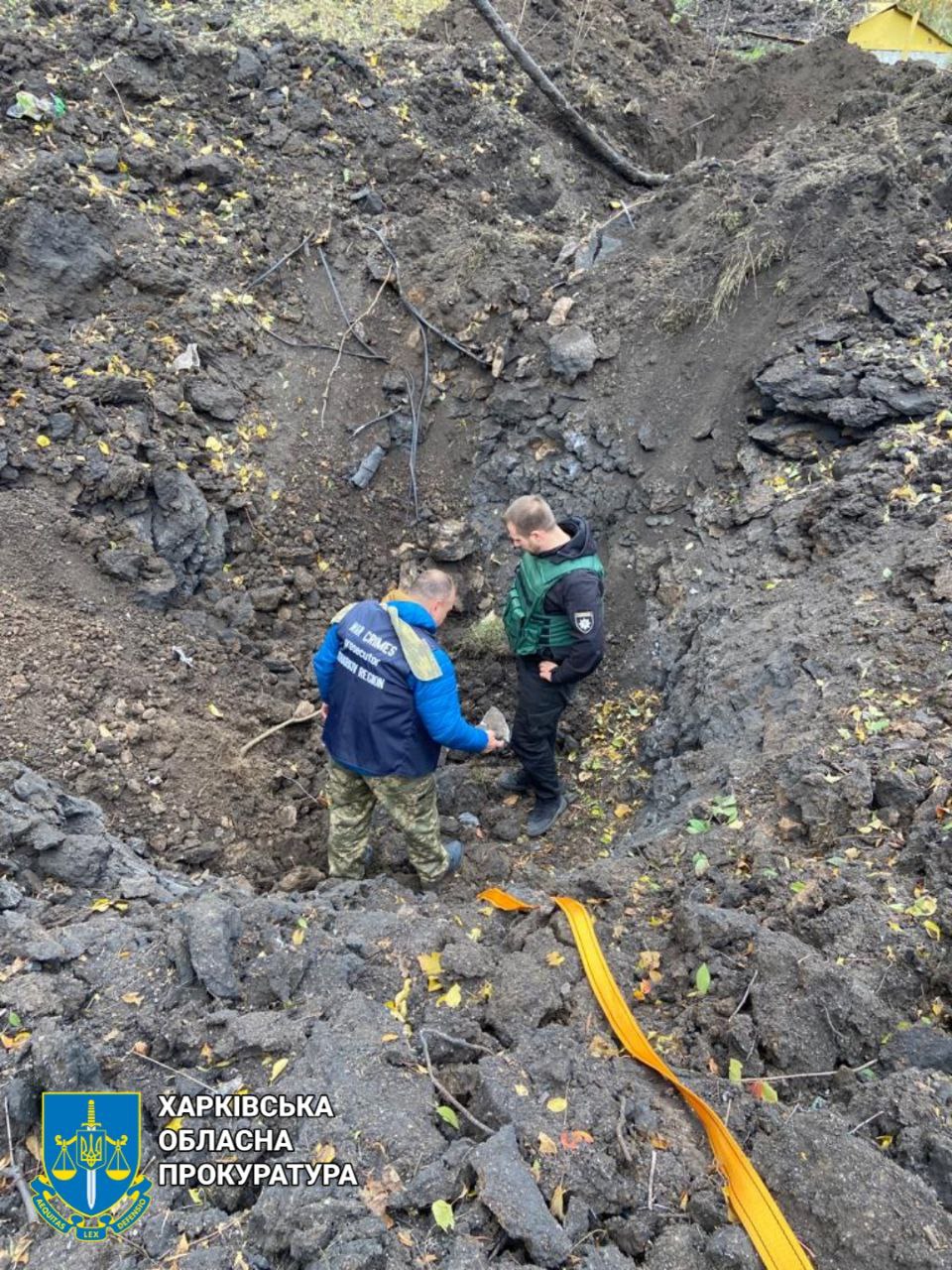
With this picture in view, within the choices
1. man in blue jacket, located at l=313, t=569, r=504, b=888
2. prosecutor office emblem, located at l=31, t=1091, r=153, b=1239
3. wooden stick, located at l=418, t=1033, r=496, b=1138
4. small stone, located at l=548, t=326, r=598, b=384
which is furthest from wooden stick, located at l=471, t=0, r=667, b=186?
prosecutor office emblem, located at l=31, t=1091, r=153, b=1239

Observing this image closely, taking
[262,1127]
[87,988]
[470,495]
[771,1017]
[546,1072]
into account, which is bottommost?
[87,988]

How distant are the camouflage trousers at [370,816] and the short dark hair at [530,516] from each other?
1.35 meters

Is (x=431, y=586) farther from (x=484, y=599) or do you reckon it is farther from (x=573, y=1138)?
(x=484, y=599)

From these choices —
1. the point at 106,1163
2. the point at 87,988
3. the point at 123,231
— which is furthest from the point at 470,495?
the point at 106,1163

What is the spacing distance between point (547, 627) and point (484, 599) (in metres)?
1.70

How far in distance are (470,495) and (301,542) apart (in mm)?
1417

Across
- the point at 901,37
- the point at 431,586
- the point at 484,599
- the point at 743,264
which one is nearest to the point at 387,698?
the point at 431,586

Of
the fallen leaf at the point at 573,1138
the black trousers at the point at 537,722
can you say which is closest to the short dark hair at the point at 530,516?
the black trousers at the point at 537,722

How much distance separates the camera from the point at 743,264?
5559 millimetres

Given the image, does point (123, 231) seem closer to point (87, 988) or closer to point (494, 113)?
point (494, 113)

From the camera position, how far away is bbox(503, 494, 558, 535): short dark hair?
392 centimetres

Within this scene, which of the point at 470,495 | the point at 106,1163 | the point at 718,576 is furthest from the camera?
the point at 470,495

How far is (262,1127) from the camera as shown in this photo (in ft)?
6.85

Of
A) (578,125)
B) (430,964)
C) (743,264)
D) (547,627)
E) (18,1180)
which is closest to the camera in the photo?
(18,1180)
